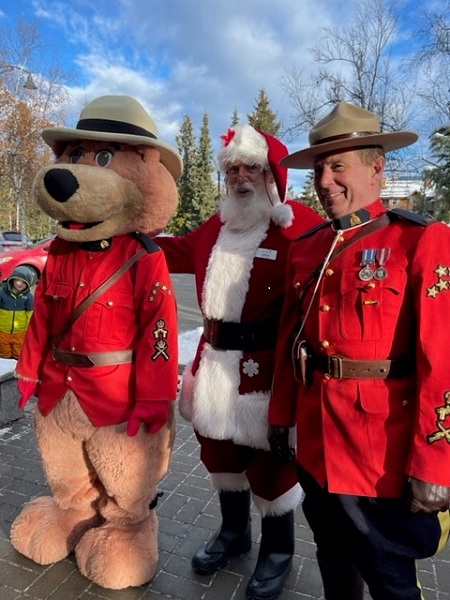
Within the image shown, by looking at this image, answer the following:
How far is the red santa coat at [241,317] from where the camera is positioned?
236 centimetres

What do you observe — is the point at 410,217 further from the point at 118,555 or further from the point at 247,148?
the point at 118,555

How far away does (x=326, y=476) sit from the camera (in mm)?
1765

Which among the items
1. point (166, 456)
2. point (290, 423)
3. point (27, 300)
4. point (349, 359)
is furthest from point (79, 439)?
point (27, 300)

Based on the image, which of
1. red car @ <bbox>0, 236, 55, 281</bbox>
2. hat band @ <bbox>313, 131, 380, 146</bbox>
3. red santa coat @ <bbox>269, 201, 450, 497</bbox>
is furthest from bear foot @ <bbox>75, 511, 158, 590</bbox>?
red car @ <bbox>0, 236, 55, 281</bbox>

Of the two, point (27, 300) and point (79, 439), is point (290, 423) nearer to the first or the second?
point (79, 439)

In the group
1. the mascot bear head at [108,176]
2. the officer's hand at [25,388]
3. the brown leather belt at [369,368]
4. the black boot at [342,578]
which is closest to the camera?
the brown leather belt at [369,368]

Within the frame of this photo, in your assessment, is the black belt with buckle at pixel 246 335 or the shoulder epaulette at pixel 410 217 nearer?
the shoulder epaulette at pixel 410 217

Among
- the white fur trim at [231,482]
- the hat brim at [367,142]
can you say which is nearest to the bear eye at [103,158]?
the hat brim at [367,142]

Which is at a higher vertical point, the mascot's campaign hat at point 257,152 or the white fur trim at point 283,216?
the mascot's campaign hat at point 257,152

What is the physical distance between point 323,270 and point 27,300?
530cm

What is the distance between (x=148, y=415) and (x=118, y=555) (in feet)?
2.65

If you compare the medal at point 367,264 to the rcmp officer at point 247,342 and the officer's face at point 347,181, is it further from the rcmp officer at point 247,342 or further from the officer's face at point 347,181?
the rcmp officer at point 247,342

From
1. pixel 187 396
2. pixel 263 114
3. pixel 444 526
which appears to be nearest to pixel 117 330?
pixel 187 396

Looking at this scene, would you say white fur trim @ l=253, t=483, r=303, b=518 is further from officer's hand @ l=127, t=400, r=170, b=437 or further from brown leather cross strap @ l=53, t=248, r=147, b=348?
brown leather cross strap @ l=53, t=248, r=147, b=348
